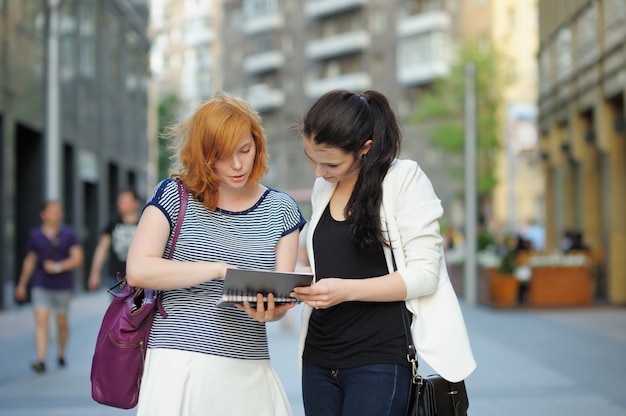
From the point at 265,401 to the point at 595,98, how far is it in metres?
19.0

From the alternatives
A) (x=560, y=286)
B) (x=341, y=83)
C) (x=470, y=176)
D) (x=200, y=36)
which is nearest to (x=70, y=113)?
(x=470, y=176)

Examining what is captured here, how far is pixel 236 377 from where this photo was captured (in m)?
3.45

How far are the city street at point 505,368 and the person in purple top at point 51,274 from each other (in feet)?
1.29

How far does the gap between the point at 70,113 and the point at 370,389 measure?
24450 millimetres

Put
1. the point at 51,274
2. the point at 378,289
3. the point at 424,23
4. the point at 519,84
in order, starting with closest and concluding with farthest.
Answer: the point at 378,289
the point at 51,274
the point at 519,84
the point at 424,23

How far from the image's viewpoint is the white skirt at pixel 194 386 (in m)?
3.35

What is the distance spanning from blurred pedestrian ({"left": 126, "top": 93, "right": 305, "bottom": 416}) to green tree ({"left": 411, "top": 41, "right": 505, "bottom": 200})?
3862 centimetres

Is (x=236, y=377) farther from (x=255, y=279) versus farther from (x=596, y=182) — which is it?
(x=596, y=182)

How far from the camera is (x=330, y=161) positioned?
11.4 feet

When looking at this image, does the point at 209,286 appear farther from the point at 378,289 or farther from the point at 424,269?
the point at 424,269

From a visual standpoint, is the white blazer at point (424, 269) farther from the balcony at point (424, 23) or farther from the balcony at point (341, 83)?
the balcony at point (341, 83)

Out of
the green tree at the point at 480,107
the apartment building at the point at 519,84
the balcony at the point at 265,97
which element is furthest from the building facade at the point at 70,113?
the balcony at the point at 265,97

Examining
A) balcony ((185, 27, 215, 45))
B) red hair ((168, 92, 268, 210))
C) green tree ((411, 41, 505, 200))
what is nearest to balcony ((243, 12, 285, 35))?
balcony ((185, 27, 215, 45))

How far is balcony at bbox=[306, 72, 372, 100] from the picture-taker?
67.1 meters
